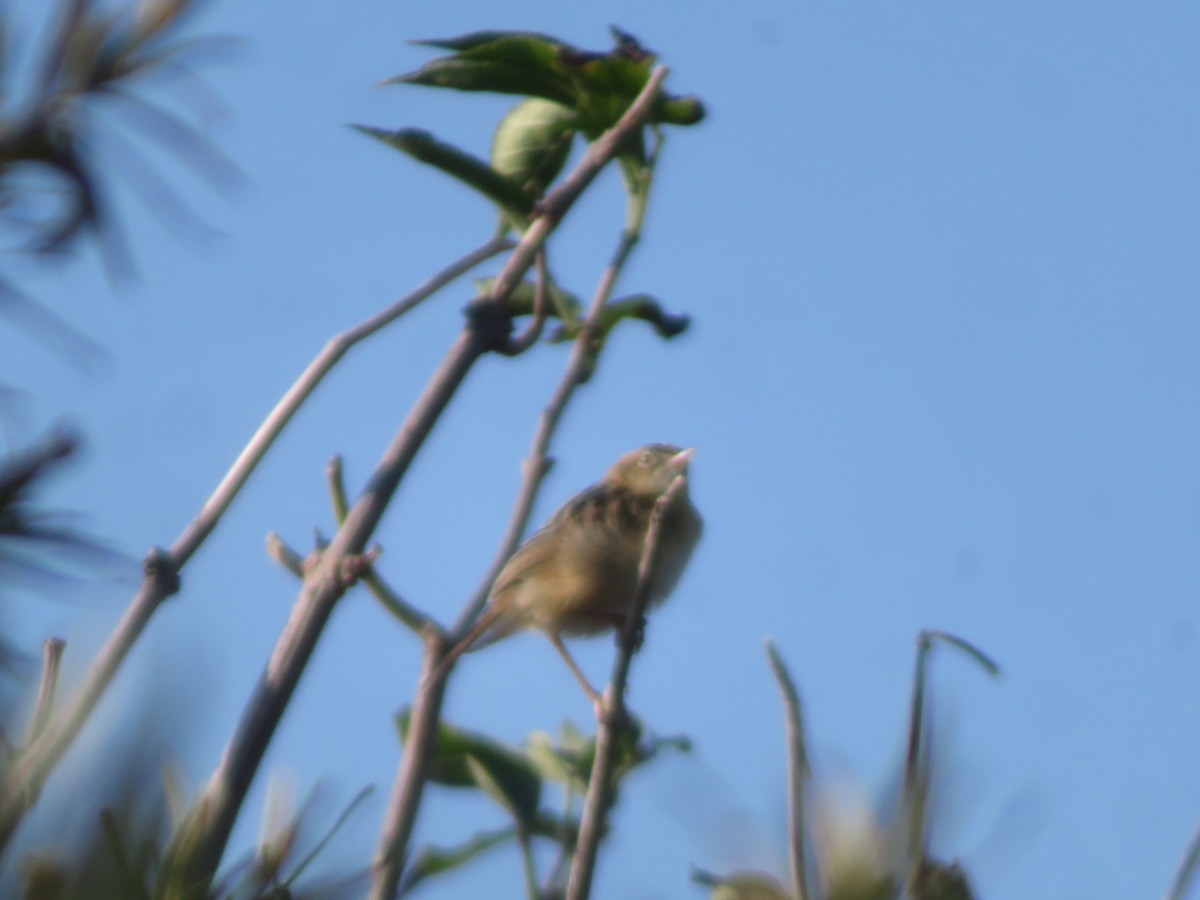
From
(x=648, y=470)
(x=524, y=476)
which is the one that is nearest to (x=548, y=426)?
(x=524, y=476)

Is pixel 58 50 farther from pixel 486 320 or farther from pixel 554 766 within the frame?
pixel 554 766

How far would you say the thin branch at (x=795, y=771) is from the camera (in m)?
1.47

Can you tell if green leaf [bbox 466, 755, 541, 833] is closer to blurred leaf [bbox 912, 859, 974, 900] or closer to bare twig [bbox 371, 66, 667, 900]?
bare twig [bbox 371, 66, 667, 900]

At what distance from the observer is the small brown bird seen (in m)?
5.62

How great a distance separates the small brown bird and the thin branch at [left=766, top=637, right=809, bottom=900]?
12.2ft

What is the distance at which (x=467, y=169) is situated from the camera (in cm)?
279

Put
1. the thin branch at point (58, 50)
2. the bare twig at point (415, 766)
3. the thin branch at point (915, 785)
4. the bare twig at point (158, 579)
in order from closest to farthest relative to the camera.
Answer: the bare twig at point (158, 579)
the thin branch at point (915, 785)
the thin branch at point (58, 50)
the bare twig at point (415, 766)

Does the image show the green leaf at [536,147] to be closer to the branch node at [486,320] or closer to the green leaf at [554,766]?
the branch node at [486,320]

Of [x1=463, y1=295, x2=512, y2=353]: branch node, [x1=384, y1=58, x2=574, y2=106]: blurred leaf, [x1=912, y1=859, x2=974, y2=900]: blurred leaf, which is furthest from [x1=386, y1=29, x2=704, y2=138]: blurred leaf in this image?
[x1=912, y1=859, x2=974, y2=900]: blurred leaf

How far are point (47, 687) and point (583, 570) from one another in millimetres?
4136

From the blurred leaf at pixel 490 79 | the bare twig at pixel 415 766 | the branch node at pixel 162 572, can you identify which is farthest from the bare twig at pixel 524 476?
the branch node at pixel 162 572

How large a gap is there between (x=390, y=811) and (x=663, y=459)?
176 inches

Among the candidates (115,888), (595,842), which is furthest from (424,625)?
(115,888)

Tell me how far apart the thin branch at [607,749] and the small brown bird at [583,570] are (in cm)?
317
